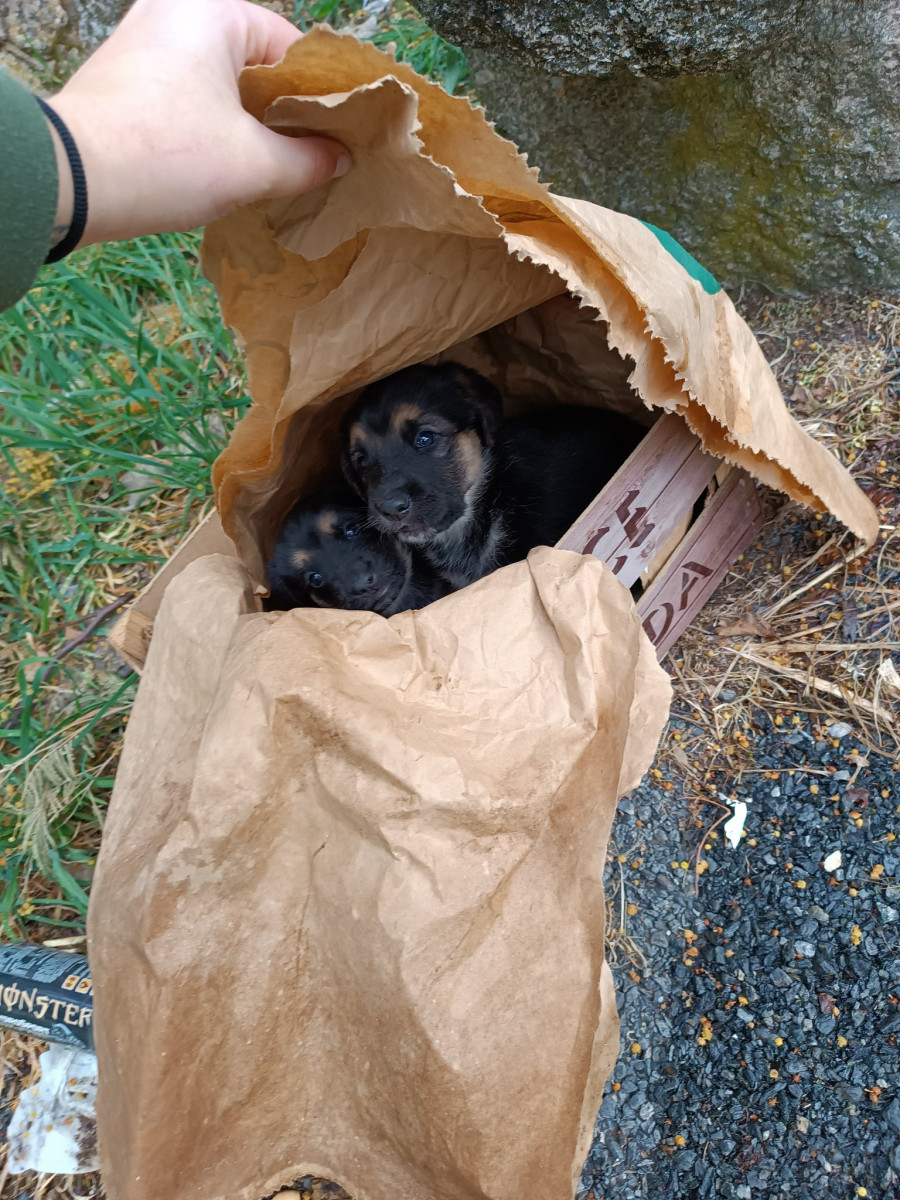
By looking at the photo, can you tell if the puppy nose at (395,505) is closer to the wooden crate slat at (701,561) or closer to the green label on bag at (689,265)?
the wooden crate slat at (701,561)

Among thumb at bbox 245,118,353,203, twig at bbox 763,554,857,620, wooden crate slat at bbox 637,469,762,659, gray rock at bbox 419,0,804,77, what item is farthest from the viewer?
twig at bbox 763,554,857,620

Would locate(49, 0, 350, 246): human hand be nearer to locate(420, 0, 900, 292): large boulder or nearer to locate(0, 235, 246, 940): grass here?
locate(420, 0, 900, 292): large boulder

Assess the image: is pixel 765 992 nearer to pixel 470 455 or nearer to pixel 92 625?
pixel 470 455

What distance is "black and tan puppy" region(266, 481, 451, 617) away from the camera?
234cm

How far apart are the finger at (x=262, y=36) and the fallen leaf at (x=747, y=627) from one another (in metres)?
1.80

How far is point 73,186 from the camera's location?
1.29 m

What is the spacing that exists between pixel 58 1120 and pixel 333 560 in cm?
153

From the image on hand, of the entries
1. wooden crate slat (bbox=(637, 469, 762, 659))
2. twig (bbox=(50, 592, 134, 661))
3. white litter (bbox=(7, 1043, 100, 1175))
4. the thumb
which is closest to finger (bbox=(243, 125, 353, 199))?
the thumb

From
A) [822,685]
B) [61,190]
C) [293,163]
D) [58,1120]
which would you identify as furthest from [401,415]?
[58,1120]

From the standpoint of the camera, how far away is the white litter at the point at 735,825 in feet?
7.14

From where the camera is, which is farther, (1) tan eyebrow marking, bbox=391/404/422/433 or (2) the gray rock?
(1) tan eyebrow marking, bbox=391/404/422/433

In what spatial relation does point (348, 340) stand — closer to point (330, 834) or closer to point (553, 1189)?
point (330, 834)

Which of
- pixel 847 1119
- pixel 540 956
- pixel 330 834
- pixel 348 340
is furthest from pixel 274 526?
pixel 847 1119

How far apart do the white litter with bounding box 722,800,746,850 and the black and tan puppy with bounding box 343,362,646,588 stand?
92 cm
